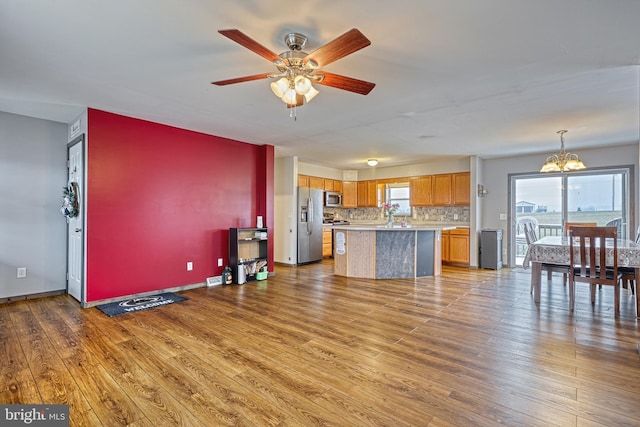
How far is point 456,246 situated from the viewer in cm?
716

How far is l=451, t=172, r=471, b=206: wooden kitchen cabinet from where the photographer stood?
715 cm

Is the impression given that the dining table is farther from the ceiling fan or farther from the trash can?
the ceiling fan

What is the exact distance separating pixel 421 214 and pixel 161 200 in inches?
244

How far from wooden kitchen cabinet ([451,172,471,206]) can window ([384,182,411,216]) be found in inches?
51.2

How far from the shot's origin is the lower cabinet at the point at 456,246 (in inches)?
277

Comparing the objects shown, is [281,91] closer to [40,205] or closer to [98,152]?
[98,152]

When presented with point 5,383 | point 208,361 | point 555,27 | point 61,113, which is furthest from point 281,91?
point 61,113

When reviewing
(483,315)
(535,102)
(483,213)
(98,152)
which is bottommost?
(483,315)

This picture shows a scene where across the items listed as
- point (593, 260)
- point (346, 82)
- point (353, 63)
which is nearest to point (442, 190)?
point (593, 260)

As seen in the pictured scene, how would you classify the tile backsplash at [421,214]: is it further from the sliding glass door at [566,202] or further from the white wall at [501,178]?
the sliding glass door at [566,202]

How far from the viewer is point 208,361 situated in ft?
8.08

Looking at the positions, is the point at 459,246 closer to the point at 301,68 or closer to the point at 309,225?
the point at 309,225

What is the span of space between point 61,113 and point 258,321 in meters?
3.75

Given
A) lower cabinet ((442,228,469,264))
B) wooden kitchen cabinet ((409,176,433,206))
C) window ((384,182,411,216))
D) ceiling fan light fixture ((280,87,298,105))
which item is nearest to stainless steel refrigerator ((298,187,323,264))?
window ((384,182,411,216))
